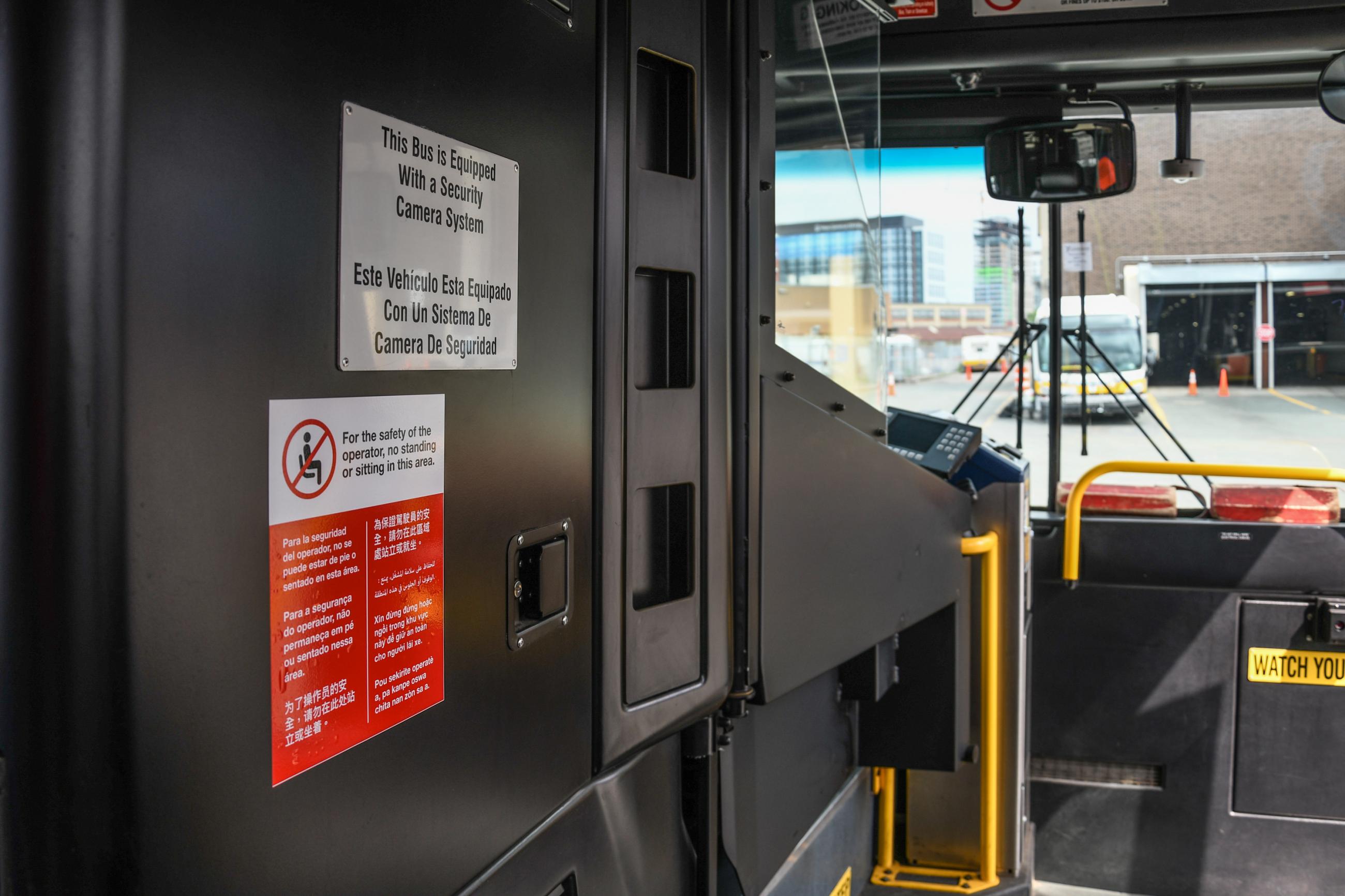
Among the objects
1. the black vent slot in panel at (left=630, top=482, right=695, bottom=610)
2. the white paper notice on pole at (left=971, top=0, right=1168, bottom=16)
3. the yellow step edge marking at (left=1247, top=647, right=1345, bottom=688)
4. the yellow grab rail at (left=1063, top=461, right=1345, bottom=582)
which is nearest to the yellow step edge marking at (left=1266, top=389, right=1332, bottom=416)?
the yellow grab rail at (left=1063, top=461, right=1345, bottom=582)

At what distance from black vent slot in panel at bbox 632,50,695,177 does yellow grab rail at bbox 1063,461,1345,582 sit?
8.90ft

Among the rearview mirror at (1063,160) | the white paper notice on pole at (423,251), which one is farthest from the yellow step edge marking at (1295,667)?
the white paper notice on pole at (423,251)

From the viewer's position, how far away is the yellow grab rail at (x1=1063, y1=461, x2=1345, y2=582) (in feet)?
12.6

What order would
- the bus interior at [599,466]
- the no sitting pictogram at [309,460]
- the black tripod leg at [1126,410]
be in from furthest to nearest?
the black tripod leg at [1126,410], the no sitting pictogram at [309,460], the bus interior at [599,466]

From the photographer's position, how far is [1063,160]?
365 cm

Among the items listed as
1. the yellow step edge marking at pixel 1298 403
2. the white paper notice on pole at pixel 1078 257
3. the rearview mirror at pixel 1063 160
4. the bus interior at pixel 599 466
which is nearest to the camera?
the bus interior at pixel 599 466

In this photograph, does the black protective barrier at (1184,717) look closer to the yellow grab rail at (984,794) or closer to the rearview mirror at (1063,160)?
the yellow grab rail at (984,794)

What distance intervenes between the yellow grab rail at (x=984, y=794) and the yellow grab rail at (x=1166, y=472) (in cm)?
77

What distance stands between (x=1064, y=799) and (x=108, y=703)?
4091 mm

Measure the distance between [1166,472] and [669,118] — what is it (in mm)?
2898

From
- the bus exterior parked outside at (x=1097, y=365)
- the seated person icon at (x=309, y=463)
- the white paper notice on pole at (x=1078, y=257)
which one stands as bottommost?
the seated person icon at (x=309, y=463)

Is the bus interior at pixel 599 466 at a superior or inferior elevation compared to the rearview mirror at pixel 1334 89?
inferior

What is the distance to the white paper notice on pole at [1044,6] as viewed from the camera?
3301 millimetres

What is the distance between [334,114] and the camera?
94 centimetres
